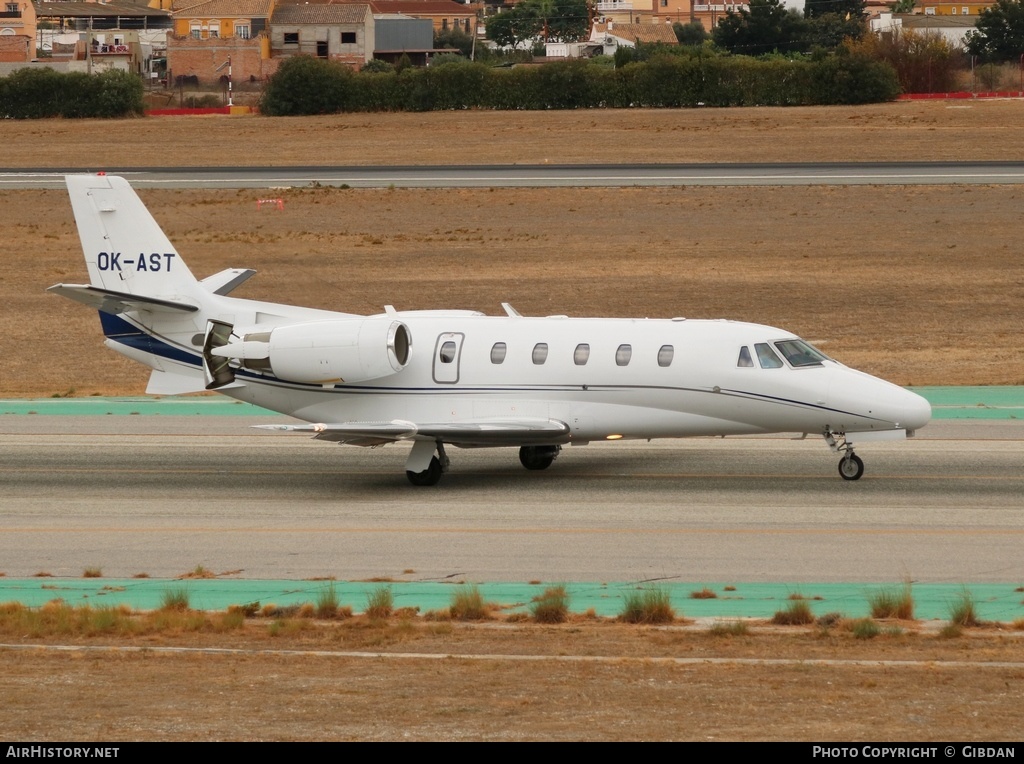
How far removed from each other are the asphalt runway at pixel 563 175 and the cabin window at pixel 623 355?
41.6 meters

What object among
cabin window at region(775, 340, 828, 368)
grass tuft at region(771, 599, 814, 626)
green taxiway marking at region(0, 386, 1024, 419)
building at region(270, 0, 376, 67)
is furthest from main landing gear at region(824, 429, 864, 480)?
building at region(270, 0, 376, 67)

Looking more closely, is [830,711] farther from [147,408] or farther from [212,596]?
[147,408]

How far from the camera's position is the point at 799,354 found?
26.3m

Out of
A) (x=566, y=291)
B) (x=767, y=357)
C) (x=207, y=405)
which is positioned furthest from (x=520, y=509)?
(x=566, y=291)

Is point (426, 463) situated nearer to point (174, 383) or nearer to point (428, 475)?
point (428, 475)

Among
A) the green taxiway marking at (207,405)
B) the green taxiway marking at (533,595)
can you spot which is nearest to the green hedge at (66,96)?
the green taxiway marking at (207,405)

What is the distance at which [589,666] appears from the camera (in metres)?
15.5

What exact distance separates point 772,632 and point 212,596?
7.19m

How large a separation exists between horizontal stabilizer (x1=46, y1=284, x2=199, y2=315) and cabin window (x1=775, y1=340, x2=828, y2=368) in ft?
35.6

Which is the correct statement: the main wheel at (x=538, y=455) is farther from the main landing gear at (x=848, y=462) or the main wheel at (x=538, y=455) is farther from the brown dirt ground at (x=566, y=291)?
the brown dirt ground at (x=566, y=291)

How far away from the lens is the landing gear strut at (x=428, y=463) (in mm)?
27078

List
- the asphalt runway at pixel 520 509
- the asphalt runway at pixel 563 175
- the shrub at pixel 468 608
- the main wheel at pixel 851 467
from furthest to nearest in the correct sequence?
1. the asphalt runway at pixel 563 175
2. the main wheel at pixel 851 467
3. the asphalt runway at pixel 520 509
4. the shrub at pixel 468 608

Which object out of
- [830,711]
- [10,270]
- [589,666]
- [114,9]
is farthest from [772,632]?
[114,9]

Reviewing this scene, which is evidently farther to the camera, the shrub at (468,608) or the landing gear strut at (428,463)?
the landing gear strut at (428,463)
